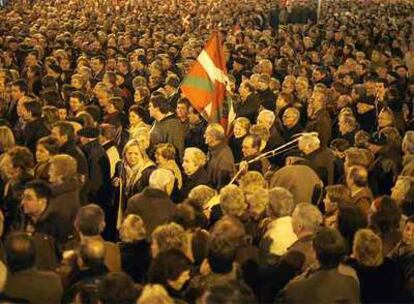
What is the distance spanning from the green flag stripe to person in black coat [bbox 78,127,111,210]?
180 centimetres

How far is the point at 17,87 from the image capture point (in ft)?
37.2

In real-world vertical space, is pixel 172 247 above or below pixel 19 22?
below

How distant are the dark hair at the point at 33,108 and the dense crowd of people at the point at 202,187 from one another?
0.8 inches

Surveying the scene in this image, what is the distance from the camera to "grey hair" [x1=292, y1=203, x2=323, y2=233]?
6.28m

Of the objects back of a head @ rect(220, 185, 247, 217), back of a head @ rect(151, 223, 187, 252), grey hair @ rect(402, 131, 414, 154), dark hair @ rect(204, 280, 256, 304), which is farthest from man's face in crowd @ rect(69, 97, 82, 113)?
dark hair @ rect(204, 280, 256, 304)

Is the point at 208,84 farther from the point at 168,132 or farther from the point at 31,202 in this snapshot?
the point at 31,202

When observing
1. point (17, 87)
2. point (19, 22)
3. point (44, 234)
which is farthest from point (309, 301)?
point (19, 22)

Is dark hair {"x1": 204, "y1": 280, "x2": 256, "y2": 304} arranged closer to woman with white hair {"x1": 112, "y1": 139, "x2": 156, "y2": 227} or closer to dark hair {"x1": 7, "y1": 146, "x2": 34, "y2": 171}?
dark hair {"x1": 7, "y1": 146, "x2": 34, "y2": 171}

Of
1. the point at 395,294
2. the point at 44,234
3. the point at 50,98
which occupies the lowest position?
the point at 395,294

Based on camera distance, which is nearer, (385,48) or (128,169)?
(128,169)

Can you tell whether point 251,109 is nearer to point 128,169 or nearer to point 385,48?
point 128,169

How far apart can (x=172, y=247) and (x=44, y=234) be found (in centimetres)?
127

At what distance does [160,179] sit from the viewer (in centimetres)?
742

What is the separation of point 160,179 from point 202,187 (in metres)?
0.48
